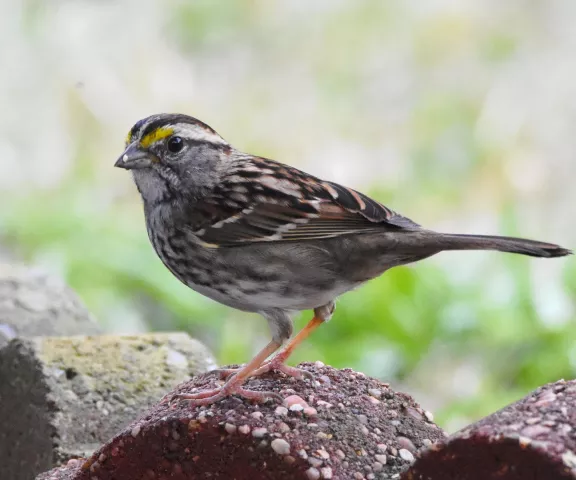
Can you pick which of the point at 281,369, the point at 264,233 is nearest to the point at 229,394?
the point at 281,369

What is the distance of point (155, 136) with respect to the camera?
125 inches

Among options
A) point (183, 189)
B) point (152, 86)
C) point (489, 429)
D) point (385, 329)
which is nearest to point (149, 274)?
point (385, 329)

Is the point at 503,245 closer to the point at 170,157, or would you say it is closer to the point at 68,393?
the point at 170,157

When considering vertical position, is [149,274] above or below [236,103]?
below

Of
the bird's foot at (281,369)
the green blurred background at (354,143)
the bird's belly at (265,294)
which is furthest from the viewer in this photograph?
the green blurred background at (354,143)

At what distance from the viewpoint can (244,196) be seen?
3.19 metres

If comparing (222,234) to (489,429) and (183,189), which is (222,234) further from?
(489,429)

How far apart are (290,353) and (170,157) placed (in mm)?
727

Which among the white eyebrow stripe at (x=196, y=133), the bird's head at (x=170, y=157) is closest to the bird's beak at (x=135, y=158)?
the bird's head at (x=170, y=157)

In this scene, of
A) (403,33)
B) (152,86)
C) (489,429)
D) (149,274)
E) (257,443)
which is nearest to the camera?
(489,429)

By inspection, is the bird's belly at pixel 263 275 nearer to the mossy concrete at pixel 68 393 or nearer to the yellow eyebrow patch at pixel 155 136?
the yellow eyebrow patch at pixel 155 136

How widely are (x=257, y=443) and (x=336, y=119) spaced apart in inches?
222

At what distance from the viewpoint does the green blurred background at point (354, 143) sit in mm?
5480

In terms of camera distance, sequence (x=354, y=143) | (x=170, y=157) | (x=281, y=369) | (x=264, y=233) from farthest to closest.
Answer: (x=354, y=143) → (x=170, y=157) → (x=264, y=233) → (x=281, y=369)
